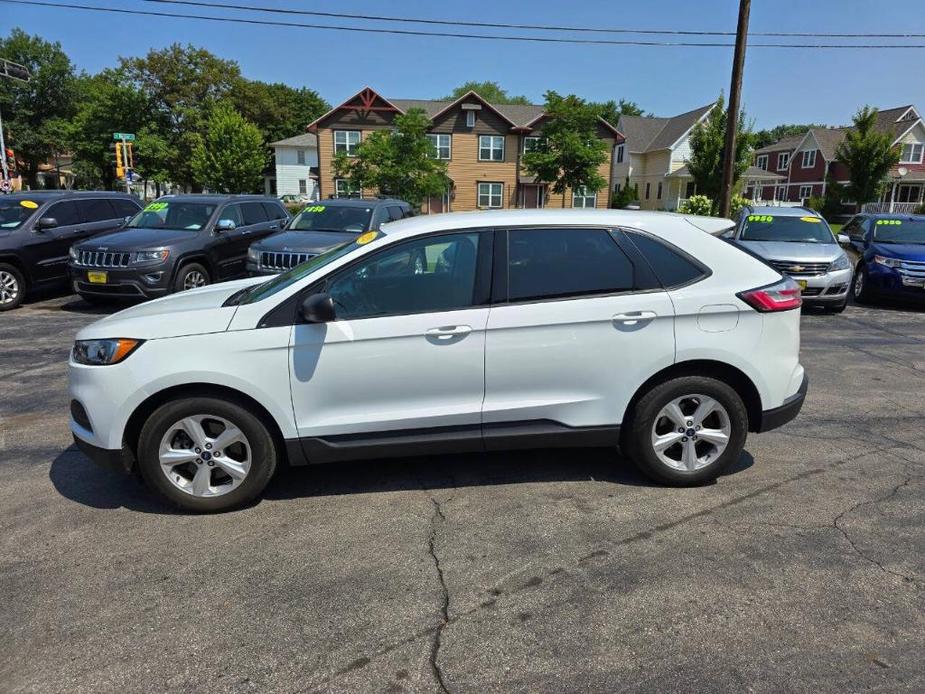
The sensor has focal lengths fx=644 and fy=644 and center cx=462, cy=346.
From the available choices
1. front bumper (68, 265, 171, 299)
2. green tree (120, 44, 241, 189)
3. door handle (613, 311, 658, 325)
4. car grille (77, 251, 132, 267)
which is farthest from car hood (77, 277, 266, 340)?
green tree (120, 44, 241, 189)

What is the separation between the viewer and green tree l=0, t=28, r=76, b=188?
215 feet

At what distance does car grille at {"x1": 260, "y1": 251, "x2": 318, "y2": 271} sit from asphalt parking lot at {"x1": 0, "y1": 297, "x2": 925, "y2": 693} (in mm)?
5160

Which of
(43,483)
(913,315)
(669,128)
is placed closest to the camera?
(43,483)

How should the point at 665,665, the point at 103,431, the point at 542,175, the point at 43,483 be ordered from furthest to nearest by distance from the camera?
1. the point at 542,175
2. the point at 43,483
3. the point at 103,431
4. the point at 665,665

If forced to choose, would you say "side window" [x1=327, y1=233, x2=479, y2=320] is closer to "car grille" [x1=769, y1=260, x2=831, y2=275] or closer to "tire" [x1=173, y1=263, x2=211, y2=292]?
"tire" [x1=173, y1=263, x2=211, y2=292]

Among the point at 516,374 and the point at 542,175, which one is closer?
the point at 516,374

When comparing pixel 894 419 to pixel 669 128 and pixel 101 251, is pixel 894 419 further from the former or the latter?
pixel 669 128

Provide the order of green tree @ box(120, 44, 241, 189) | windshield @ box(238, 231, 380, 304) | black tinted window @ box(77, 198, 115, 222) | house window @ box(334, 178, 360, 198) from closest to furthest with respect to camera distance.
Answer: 1. windshield @ box(238, 231, 380, 304)
2. black tinted window @ box(77, 198, 115, 222)
3. house window @ box(334, 178, 360, 198)
4. green tree @ box(120, 44, 241, 189)

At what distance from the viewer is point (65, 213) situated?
38.1 ft

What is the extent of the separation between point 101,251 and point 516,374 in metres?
8.44

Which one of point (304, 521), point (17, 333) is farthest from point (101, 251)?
point (304, 521)

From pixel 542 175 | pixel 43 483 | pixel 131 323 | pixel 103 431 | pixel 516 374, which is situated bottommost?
pixel 43 483

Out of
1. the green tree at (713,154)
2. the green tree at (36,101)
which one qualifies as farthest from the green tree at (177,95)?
the green tree at (713,154)

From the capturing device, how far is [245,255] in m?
11.9
